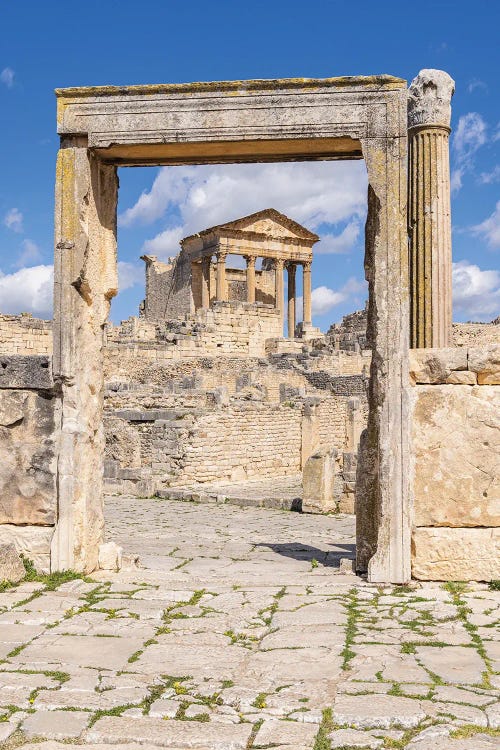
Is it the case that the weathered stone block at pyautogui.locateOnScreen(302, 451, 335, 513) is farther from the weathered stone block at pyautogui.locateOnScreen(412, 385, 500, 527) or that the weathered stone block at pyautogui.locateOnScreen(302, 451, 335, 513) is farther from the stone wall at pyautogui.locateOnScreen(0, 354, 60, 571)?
the stone wall at pyautogui.locateOnScreen(0, 354, 60, 571)

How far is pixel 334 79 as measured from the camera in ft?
19.1

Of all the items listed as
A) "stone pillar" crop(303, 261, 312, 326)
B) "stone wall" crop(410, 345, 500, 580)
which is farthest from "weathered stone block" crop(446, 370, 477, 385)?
"stone pillar" crop(303, 261, 312, 326)

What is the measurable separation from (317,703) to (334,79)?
4399mm

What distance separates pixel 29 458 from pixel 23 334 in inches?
898

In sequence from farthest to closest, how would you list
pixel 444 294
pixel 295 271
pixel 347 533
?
pixel 295 271
pixel 347 533
pixel 444 294

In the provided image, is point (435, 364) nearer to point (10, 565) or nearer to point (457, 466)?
point (457, 466)

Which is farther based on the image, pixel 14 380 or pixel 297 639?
pixel 14 380

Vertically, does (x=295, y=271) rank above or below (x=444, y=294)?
above

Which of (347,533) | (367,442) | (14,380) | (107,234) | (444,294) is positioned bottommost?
(347,533)

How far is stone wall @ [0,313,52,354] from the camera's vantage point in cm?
2741

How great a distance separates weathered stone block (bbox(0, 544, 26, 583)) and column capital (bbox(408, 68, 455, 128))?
464 cm

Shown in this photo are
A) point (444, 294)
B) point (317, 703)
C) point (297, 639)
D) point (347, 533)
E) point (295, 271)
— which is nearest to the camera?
point (317, 703)

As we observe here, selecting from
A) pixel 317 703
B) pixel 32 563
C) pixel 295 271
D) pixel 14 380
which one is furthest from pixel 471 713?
pixel 295 271

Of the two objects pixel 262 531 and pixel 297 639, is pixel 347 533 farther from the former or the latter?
pixel 297 639
